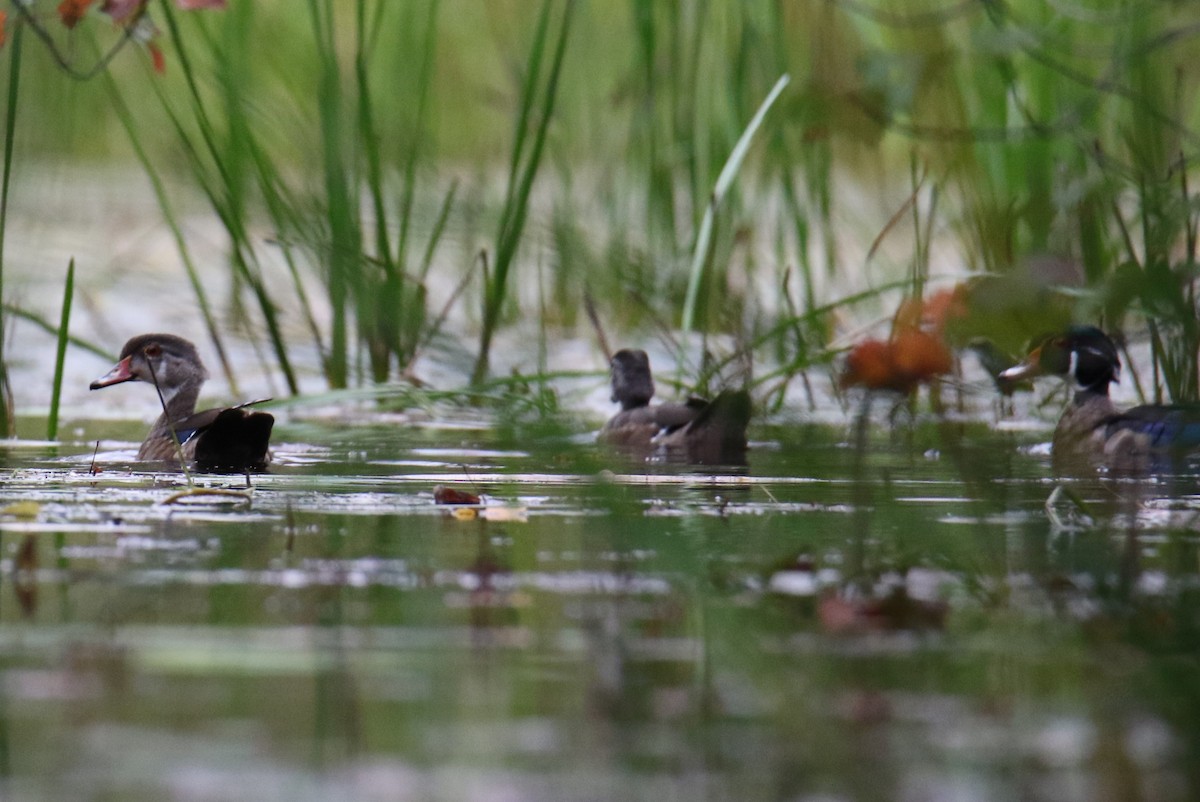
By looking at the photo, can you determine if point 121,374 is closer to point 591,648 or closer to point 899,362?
point 899,362

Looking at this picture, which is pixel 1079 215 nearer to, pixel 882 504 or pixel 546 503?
pixel 882 504

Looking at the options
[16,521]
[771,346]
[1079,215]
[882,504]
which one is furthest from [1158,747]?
[771,346]

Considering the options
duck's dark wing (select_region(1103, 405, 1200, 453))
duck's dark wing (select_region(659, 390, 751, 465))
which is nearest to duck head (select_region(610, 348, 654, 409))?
duck's dark wing (select_region(659, 390, 751, 465))

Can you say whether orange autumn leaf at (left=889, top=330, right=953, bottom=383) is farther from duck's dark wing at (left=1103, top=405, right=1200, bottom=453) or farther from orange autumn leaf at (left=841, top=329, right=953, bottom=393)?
duck's dark wing at (left=1103, top=405, right=1200, bottom=453)

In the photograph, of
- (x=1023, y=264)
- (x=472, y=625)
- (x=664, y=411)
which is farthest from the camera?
(x=664, y=411)

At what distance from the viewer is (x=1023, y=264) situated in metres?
3.67

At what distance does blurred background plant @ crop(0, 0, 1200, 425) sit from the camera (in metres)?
4.20

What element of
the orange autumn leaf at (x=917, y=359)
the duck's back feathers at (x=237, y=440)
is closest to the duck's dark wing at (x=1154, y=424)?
the orange autumn leaf at (x=917, y=359)

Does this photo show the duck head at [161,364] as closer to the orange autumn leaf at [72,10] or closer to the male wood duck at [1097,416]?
the orange autumn leaf at [72,10]

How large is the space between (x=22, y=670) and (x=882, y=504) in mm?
2278

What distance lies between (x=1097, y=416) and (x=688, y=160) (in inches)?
73.5

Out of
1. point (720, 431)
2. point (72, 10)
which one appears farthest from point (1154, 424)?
point (72, 10)

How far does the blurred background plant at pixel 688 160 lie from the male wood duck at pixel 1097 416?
18 centimetres

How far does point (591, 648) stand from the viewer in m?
2.55
